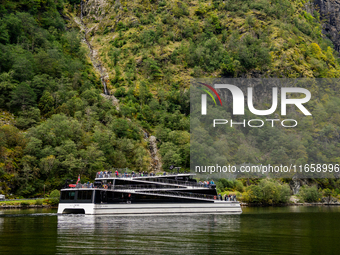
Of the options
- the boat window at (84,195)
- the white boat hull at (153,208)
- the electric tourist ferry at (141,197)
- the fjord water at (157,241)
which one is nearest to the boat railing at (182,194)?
the electric tourist ferry at (141,197)

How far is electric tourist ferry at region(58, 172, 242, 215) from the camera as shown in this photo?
68.5 m

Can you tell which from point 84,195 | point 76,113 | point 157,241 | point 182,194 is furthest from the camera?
point 76,113

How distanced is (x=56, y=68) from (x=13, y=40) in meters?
24.4

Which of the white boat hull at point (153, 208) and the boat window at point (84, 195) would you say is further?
the white boat hull at point (153, 208)

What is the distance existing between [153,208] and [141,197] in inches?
121

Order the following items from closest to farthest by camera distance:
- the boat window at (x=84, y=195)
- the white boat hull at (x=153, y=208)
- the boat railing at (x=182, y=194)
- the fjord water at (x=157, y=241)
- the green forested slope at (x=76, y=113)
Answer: the fjord water at (x=157, y=241), the boat window at (x=84, y=195), the white boat hull at (x=153, y=208), the boat railing at (x=182, y=194), the green forested slope at (x=76, y=113)

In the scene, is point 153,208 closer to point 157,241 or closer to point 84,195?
point 84,195

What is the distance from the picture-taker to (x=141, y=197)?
7306 cm

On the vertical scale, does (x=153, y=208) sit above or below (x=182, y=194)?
below

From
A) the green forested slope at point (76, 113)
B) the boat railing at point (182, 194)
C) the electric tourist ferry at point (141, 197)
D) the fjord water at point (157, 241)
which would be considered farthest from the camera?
the green forested slope at point (76, 113)

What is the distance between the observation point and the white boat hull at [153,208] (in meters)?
68.2

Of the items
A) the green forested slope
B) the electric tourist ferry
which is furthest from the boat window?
the green forested slope

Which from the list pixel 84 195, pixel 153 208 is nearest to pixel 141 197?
pixel 153 208

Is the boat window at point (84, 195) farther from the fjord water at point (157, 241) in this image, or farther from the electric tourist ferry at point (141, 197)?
the fjord water at point (157, 241)
